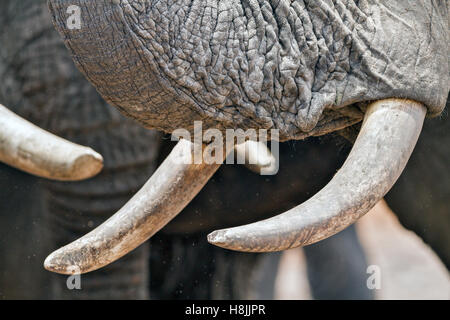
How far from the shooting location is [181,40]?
113cm

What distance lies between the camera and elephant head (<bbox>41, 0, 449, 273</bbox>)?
108 centimetres

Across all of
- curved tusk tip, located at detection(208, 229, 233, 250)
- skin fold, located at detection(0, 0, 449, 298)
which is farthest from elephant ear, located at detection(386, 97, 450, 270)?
curved tusk tip, located at detection(208, 229, 233, 250)

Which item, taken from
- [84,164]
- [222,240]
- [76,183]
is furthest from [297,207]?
[76,183]

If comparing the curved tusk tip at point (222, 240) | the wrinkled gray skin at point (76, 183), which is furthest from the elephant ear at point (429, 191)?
the curved tusk tip at point (222, 240)

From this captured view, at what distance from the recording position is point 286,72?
1.19 metres

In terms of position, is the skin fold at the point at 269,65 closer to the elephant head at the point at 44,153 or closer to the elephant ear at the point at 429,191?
the elephant head at the point at 44,153

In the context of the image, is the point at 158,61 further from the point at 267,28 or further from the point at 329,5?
the point at 329,5

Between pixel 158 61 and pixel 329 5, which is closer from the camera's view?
pixel 158 61

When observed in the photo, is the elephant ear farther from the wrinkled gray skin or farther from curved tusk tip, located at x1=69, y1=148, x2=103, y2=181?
curved tusk tip, located at x1=69, y1=148, x2=103, y2=181

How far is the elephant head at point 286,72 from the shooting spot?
1.08 m

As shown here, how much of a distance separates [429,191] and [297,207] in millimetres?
699
